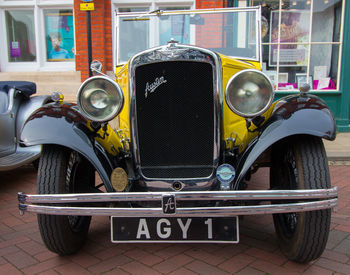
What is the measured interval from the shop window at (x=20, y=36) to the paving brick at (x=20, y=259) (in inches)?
232

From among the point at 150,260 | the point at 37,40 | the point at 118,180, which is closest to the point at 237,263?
the point at 150,260

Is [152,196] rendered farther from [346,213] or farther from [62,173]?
[346,213]

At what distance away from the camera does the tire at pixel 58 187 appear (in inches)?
81.6

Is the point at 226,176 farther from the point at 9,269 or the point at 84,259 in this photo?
the point at 9,269

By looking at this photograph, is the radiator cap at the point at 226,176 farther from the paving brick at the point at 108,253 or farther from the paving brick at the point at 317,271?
the paving brick at the point at 108,253

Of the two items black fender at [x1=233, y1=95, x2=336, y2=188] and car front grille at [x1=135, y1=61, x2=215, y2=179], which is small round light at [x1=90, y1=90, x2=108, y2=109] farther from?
→ black fender at [x1=233, y1=95, x2=336, y2=188]

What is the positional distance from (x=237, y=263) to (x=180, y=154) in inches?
33.1

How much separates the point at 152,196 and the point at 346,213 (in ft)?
7.10

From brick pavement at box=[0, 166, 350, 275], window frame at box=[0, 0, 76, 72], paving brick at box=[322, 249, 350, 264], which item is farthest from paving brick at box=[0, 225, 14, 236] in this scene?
window frame at box=[0, 0, 76, 72]

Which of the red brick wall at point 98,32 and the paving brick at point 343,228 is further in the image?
the red brick wall at point 98,32

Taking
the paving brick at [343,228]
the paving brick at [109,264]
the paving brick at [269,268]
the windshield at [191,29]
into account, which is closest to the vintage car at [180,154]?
Result: the paving brick at [269,268]

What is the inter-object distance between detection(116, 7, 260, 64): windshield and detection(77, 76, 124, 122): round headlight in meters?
1.17

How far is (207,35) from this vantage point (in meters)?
3.17

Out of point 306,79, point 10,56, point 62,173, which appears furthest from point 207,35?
point 10,56
